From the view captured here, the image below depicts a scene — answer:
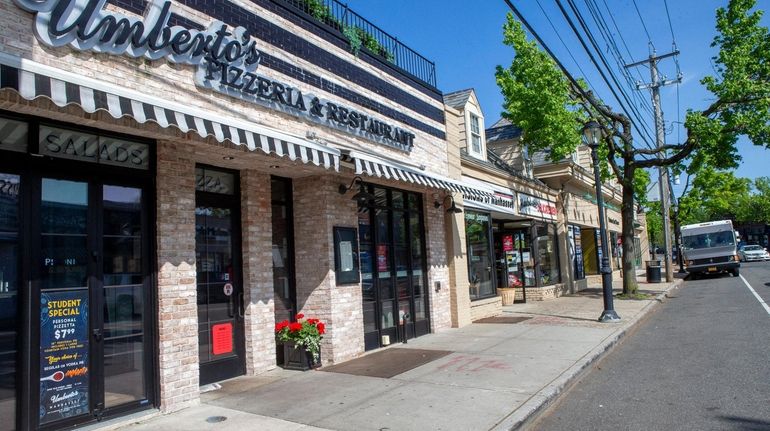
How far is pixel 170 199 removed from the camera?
6402mm

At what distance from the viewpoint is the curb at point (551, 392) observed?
5.37 m

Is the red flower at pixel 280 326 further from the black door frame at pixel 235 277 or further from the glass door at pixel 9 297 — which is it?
the glass door at pixel 9 297

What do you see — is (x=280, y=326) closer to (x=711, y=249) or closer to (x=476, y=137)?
(x=476, y=137)

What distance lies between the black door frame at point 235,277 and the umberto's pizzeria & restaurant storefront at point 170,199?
0.02m

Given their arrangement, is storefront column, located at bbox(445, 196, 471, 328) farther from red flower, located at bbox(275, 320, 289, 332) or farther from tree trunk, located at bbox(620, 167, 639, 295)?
tree trunk, located at bbox(620, 167, 639, 295)

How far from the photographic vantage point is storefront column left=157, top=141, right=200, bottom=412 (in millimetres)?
6133

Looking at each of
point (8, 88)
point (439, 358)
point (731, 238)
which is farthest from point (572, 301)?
point (8, 88)

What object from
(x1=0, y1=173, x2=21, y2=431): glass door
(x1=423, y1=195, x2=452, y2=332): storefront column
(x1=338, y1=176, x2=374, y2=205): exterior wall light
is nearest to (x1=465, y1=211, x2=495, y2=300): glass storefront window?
(x1=423, y1=195, x2=452, y2=332): storefront column

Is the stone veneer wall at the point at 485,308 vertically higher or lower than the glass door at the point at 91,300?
lower

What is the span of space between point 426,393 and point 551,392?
1471 millimetres

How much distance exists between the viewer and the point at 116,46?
5664mm

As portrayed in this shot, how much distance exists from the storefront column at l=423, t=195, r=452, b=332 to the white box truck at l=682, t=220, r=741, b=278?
66.3 feet

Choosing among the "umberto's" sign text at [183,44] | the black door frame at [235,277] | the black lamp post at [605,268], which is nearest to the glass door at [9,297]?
the "umberto's" sign text at [183,44]

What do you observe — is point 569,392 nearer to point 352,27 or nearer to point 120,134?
point 120,134
